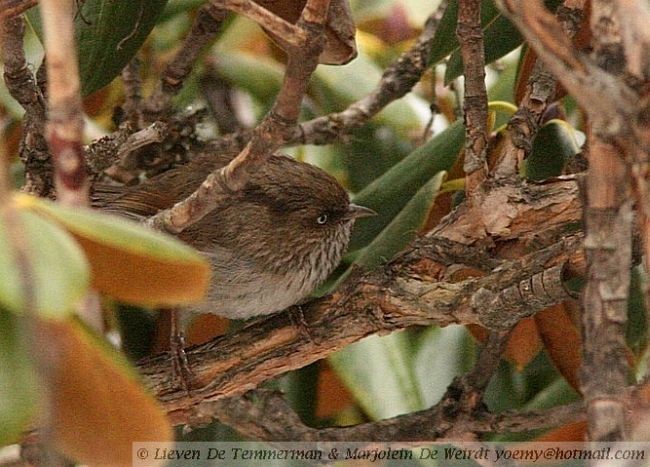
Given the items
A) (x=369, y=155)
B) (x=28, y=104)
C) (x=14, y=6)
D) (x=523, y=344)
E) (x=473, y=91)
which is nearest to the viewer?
(x=14, y=6)

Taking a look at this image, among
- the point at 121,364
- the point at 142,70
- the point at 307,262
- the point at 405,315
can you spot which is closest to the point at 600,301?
the point at 121,364

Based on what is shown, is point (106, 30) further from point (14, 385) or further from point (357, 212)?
point (14, 385)

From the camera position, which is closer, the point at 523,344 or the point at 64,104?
the point at 64,104

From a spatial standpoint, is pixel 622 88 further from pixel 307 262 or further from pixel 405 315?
pixel 307 262

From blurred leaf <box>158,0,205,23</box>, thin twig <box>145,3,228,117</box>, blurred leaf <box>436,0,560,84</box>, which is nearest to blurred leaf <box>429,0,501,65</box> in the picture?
blurred leaf <box>436,0,560,84</box>

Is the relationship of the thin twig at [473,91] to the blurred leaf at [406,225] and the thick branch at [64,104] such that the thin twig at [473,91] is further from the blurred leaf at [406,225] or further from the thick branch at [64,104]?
the thick branch at [64,104]

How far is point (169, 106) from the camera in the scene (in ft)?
5.80

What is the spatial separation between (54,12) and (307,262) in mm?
1113

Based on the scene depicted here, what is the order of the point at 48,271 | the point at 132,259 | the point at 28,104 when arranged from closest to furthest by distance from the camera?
the point at 48,271, the point at 132,259, the point at 28,104

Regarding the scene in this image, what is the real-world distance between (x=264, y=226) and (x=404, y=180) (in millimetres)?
282

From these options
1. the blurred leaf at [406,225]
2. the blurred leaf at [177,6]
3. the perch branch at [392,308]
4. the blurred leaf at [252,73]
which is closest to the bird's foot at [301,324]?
the perch branch at [392,308]

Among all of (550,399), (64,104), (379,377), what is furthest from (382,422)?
(64,104)

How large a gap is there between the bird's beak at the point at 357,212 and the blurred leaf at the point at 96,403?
2.97 ft

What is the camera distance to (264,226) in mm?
1760
